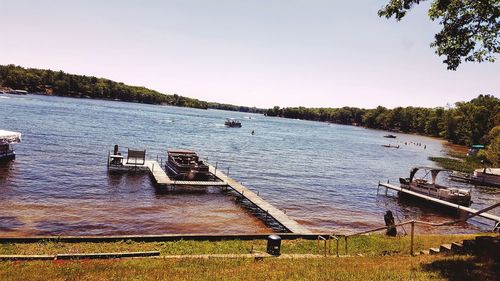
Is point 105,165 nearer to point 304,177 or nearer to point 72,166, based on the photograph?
point 72,166

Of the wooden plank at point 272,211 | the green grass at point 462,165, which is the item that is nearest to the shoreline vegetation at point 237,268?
the wooden plank at point 272,211

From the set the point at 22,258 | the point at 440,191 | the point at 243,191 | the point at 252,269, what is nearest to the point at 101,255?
the point at 22,258

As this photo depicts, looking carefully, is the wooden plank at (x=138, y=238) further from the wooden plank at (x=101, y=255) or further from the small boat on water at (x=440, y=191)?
the small boat on water at (x=440, y=191)

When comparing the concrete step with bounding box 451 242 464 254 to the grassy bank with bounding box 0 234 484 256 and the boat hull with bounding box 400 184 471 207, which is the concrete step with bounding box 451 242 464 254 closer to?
the grassy bank with bounding box 0 234 484 256

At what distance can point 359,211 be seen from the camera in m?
34.4

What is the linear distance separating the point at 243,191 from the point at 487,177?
41475 millimetres

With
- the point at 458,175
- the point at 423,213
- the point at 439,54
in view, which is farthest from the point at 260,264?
the point at 458,175

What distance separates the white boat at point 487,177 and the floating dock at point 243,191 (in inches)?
1545

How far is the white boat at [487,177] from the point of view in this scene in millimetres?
55156

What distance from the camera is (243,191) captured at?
114ft

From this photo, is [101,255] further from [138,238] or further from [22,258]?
[138,238]

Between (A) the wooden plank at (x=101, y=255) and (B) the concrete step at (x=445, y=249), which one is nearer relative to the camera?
(A) the wooden plank at (x=101, y=255)

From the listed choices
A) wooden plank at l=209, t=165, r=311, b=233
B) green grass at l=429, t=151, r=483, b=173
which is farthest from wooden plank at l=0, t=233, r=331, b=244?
green grass at l=429, t=151, r=483, b=173

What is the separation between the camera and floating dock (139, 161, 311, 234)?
25203 millimetres
